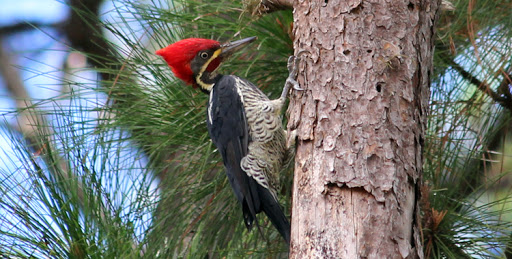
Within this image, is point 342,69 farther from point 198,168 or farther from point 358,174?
point 198,168

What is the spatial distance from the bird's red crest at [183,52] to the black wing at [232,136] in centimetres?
14

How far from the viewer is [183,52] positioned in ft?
7.64

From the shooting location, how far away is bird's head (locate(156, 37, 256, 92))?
7.59 ft

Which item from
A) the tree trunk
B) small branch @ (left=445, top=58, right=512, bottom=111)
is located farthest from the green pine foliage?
the tree trunk

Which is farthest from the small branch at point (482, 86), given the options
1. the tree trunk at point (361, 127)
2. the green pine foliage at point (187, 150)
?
the tree trunk at point (361, 127)

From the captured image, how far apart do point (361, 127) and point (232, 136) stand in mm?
612

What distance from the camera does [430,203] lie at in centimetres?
217

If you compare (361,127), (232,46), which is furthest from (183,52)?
(361,127)

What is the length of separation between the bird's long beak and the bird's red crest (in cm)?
4

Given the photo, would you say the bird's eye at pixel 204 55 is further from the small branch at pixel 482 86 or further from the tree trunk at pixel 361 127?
the small branch at pixel 482 86

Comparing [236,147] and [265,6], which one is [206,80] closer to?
[236,147]

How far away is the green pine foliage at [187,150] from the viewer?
2094 mm

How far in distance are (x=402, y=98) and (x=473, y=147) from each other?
2.46 ft

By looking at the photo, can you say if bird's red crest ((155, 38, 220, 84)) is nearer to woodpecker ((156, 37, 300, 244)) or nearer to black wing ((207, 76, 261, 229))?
woodpecker ((156, 37, 300, 244))
